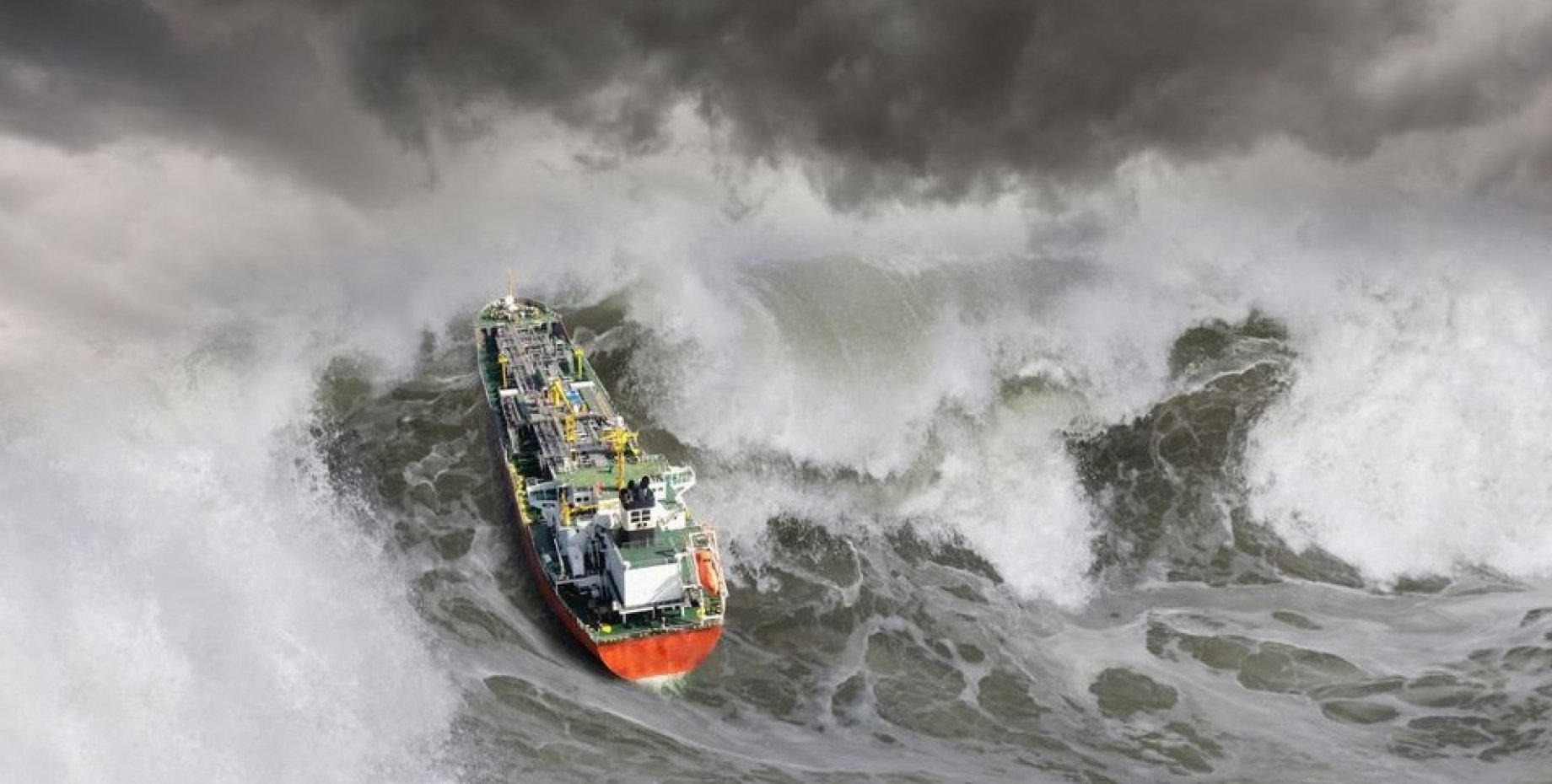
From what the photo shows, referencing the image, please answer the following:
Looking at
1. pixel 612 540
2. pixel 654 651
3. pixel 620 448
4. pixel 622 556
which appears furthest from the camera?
pixel 620 448

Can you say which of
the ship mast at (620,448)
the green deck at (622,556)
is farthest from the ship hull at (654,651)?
the ship mast at (620,448)

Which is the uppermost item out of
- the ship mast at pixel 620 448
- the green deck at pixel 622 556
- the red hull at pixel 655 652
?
the ship mast at pixel 620 448

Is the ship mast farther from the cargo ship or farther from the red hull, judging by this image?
the red hull

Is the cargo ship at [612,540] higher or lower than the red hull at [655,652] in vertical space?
higher

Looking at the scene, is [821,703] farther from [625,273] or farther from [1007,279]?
[625,273]

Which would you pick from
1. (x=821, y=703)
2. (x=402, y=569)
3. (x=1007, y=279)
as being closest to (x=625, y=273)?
(x=1007, y=279)

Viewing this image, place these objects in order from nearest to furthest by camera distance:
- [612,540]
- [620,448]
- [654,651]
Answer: [654,651]
[612,540]
[620,448]

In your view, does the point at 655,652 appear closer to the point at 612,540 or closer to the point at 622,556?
the point at 622,556

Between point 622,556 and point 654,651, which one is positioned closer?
point 654,651

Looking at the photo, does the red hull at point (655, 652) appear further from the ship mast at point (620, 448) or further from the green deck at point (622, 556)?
the ship mast at point (620, 448)

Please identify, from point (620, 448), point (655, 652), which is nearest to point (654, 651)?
point (655, 652)
